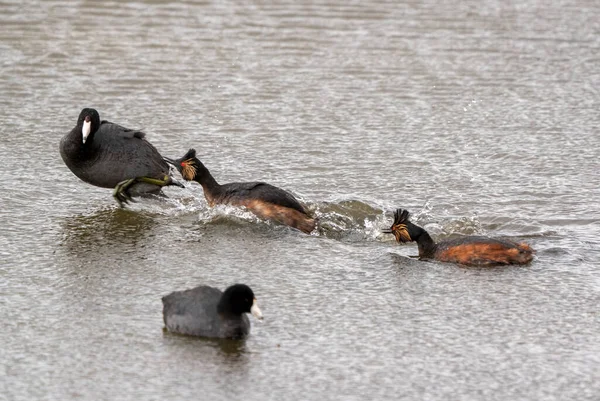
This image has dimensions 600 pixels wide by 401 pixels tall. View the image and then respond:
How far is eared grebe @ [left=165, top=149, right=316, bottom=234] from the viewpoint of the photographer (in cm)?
923

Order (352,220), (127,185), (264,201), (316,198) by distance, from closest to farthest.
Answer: (264,201) < (352,220) < (127,185) < (316,198)

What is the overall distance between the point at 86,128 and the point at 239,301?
11.0 ft

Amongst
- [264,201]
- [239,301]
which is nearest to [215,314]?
[239,301]

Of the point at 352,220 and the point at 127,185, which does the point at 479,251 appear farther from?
the point at 127,185

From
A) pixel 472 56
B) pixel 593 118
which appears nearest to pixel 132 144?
pixel 593 118

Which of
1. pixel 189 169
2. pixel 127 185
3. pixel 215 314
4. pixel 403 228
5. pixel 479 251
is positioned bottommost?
pixel 215 314

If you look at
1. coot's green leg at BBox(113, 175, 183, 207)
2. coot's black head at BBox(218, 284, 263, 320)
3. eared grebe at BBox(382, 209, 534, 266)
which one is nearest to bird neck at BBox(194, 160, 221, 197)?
coot's green leg at BBox(113, 175, 183, 207)

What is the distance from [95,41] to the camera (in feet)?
50.2

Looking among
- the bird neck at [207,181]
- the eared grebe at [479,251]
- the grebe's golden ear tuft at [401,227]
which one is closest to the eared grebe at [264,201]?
the bird neck at [207,181]

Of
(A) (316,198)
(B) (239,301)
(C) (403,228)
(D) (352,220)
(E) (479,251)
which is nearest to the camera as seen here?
(B) (239,301)

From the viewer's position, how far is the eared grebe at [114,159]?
381 inches

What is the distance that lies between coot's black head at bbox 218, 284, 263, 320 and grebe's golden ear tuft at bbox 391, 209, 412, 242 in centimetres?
221

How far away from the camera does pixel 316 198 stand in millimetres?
10031

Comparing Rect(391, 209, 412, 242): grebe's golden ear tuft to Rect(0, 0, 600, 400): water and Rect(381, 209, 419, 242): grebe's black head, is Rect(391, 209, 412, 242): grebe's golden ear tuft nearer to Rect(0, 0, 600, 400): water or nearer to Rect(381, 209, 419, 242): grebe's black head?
Rect(381, 209, 419, 242): grebe's black head
